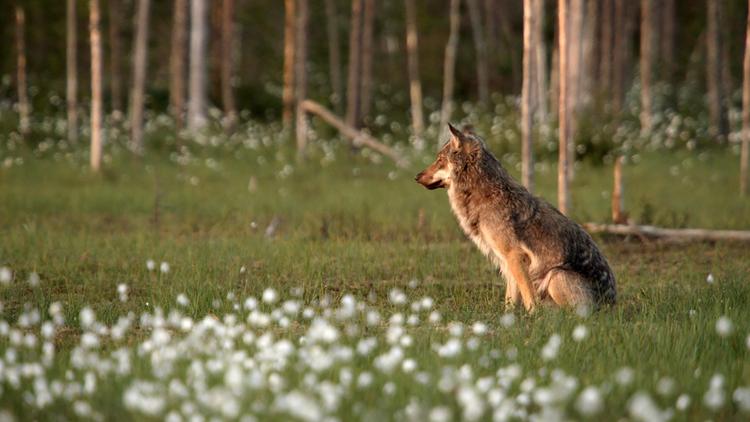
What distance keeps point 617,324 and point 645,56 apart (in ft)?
76.0

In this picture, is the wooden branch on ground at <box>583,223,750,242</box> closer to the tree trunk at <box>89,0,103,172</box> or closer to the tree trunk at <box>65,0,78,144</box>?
the tree trunk at <box>89,0,103,172</box>

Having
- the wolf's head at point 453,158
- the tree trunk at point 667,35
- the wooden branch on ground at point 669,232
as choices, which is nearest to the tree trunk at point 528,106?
the wooden branch on ground at point 669,232

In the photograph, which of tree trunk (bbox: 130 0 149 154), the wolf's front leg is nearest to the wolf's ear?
the wolf's front leg

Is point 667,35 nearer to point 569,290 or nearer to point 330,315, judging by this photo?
point 569,290

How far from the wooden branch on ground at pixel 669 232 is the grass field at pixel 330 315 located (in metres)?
0.17

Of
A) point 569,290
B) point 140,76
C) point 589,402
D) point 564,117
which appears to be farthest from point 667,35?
point 589,402

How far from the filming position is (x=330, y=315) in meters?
7.53

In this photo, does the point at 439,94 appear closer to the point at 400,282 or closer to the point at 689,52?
the point at 689,52

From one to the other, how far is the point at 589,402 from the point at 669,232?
9.04 meters

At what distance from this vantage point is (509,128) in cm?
2397

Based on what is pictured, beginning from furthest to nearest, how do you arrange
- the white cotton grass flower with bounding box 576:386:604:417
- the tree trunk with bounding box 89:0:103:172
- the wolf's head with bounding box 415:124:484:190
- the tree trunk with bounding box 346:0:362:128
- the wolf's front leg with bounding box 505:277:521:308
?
the tree trunk with bounding box 346:0:362:128 < the tree trunk with bounding box 89:0:103:172 < the wolf's head with bounding box 415:124:484:190 < the wolf's front leg with bounding box 505:277:521:308 < the white cotton grass flower with bounding box 576:386:604:417

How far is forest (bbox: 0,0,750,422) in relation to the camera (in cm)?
551

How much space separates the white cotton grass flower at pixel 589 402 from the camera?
4.54 metres

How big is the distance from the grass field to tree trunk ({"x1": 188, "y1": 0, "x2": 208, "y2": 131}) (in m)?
7.84
